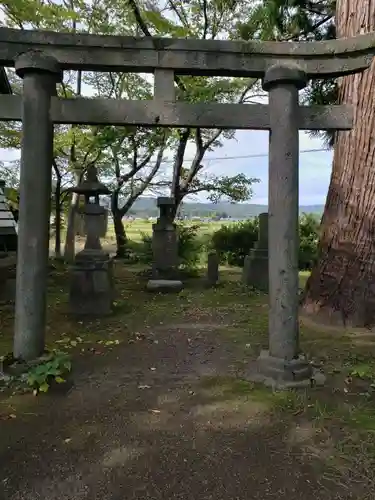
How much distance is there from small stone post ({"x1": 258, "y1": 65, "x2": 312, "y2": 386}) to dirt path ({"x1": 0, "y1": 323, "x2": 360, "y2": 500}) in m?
0.58

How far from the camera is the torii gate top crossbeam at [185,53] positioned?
3.27 metres

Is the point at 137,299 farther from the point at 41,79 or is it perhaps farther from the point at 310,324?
the point at 41,79

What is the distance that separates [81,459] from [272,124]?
2792 mm

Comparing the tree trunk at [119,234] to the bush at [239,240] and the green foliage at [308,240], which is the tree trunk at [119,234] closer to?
the bush at [239,240]

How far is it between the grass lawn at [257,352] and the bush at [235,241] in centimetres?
376

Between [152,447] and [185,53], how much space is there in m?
3.02

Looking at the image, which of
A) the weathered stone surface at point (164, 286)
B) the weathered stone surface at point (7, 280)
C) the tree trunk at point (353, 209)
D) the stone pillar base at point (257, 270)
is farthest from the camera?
the stone pillar base at point (257, 270)

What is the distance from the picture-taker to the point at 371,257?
16.0 feet

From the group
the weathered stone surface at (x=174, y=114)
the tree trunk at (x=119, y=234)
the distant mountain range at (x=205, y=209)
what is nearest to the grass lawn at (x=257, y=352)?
the weathered stone surface at (x=174, y=114)


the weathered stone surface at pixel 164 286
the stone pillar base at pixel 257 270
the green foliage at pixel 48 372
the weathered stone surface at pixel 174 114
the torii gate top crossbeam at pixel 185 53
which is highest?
the torii gate top crossbeam at pixel 185 53

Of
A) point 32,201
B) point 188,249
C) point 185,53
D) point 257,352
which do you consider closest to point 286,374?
point 257,352

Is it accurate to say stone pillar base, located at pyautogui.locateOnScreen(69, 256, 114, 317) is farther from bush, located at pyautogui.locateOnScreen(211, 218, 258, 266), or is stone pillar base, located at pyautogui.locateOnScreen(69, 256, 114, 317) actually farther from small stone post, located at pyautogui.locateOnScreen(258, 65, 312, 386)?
bush, located at pyautogui.locateOnScreen(211, 218, 258, 266)

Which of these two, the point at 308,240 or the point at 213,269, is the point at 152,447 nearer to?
the point at 213,269

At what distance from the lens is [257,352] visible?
412 centimetres
